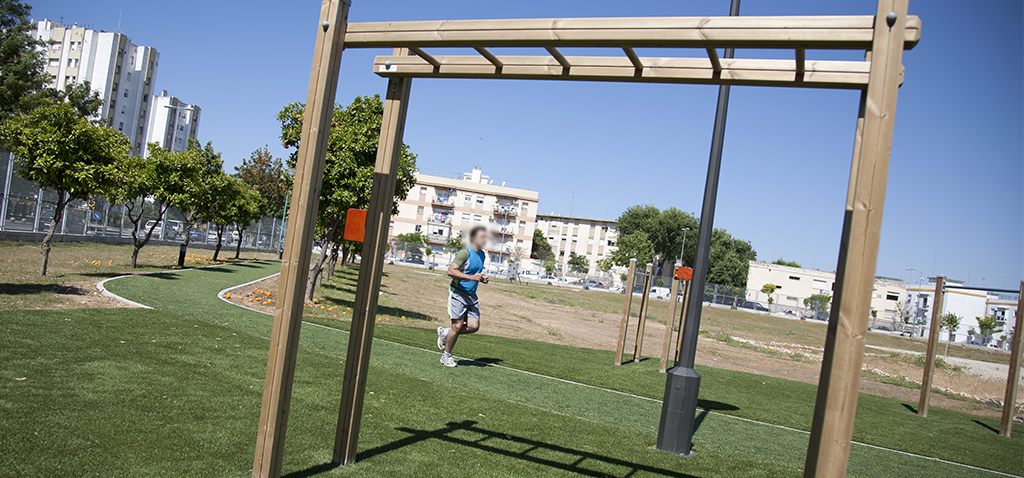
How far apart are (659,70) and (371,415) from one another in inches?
146

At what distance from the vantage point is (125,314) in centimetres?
802

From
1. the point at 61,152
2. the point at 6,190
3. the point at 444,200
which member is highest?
the point at 444,200

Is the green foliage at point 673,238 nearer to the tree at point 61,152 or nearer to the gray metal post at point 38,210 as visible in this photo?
the gray metal post at point 38,210

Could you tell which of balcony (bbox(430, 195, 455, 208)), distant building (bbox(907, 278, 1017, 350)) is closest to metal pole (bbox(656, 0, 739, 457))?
distant building (bbox(907, 278, 1017, 350))

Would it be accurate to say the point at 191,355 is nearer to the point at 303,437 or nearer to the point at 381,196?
the point at 303,437

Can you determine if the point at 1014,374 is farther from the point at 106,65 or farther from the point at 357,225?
the point at 106,65

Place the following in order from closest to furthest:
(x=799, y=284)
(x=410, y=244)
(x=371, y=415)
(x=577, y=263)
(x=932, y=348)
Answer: (x=371, y=415)
(x=932, y=348)
(x=410, y=244)
(x=799, y=284)
(x=577, y=263)

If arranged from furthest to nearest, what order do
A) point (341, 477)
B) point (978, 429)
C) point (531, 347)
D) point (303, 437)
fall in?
point (531, 347), point (978, 429), point (303, 437), point (341, 477)

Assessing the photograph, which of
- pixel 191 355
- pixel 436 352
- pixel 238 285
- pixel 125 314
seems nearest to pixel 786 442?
pixel 436 352

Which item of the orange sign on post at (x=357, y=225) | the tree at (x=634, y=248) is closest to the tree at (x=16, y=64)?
the orange sign on post at (x=357, y=225)

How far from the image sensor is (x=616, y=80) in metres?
3.24

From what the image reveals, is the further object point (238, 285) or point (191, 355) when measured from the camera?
point (238, 285)

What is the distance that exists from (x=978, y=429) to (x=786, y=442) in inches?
230

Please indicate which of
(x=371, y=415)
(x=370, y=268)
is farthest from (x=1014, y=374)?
(x=370, y=268)
